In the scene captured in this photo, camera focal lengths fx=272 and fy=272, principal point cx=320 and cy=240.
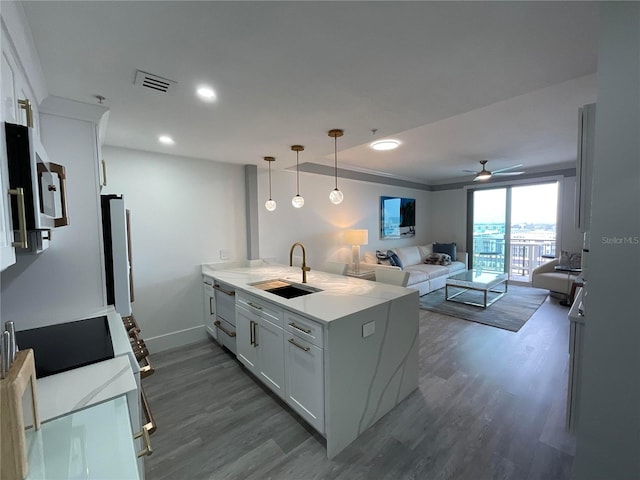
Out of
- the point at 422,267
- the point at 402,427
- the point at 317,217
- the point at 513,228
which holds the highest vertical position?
the point at 317,217

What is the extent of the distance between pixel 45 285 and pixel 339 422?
→ 208 cm

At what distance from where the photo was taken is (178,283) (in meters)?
3.40

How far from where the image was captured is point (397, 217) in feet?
21.3

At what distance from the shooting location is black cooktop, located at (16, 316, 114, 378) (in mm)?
1212

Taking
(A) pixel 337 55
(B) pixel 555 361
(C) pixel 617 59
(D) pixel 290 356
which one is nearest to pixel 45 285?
(D) pixel 290 356

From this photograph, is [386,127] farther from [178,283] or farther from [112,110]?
[178,283]

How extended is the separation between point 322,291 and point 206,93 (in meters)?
1.77

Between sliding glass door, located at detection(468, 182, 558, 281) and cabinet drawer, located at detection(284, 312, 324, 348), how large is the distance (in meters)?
6.30

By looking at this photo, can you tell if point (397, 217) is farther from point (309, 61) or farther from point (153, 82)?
point (153, 82)

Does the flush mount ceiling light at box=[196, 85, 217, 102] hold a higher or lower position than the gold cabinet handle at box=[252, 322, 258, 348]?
higher

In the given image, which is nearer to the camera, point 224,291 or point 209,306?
point 224,291

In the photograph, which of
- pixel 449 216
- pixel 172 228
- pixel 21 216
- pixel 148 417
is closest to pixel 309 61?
pixel 21 216

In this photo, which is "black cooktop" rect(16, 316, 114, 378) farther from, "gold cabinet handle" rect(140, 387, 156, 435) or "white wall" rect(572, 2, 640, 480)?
"white wall" rect(572, 2, 640, 480)

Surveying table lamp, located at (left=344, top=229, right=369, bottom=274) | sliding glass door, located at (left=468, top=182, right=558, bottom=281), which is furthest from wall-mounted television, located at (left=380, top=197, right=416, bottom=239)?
sliding glass door, located at (left=468, top=182, right=558, bottom=281)
